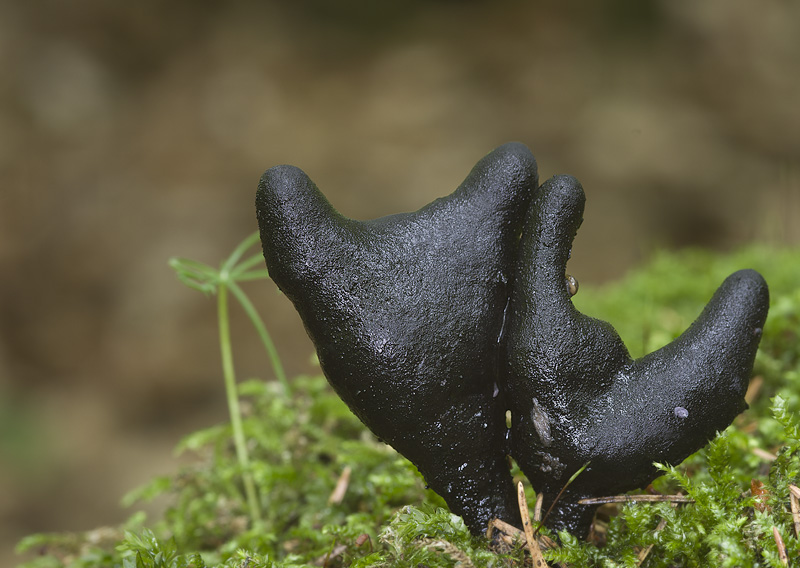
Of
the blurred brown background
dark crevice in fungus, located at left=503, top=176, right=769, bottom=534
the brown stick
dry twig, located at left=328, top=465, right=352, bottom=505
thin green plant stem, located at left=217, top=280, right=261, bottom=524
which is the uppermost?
the blurred brown background

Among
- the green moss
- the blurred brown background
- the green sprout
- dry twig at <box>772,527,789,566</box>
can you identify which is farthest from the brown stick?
the blurred brown background

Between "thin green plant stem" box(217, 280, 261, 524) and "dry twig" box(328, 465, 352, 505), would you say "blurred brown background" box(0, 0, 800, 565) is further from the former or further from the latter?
"dry twig" box(328, 465, 352, 505)

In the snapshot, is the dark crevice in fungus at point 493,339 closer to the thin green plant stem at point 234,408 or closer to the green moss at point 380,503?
the green moss at point 380,503

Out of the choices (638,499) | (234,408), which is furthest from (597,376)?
(234,408)

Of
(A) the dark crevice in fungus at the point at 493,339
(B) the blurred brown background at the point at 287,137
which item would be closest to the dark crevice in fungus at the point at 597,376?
(A) the dark crevice in fungus at the point at 493,339

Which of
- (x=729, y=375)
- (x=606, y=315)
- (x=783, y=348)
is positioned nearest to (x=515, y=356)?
(x=729, y=375)

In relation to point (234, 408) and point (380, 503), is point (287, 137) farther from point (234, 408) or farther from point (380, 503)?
point (380, 503)
